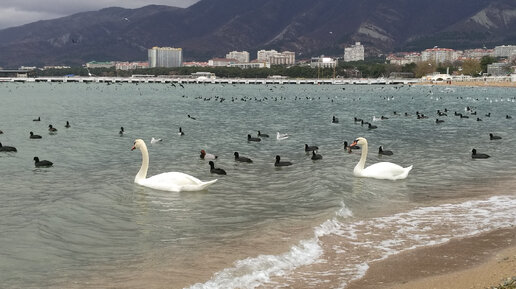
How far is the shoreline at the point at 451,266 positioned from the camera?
8.29 m

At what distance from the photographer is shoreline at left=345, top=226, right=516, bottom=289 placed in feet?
27.2

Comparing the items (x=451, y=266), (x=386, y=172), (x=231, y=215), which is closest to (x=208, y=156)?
(x=386, y=172)

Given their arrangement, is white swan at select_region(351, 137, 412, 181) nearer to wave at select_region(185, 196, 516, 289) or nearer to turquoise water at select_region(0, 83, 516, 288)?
turquoise water at select_region(0, 83, 516, 288)

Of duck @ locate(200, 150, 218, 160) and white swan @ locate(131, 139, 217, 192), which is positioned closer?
white swan @ locate(131, 139, 217, 192)

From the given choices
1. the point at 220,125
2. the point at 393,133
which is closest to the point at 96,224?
the point at 393,133

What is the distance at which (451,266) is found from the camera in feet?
30.4

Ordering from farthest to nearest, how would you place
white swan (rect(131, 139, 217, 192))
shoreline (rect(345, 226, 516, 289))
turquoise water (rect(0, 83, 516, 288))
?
white swan (rect(131, 139, 217, 192)) < turquoise water (rect(0, 83, 516, 288)) < shoreline (rect(345, 226, 516, 289))

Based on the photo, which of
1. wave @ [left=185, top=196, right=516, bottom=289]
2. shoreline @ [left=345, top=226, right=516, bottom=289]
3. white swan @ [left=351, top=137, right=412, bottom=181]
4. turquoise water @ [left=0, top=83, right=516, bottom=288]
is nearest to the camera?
shoreline @ [left=345, top=226, right=516, bottom=289]

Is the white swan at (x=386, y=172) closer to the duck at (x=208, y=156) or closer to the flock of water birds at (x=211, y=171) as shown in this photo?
Answer: the flock of water birds at (x=211, y=171)

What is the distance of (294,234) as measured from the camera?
37.1 ft

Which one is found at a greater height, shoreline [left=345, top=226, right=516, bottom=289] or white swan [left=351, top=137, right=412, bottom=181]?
white swan [left=351, top=137, right=412, bottom=181]

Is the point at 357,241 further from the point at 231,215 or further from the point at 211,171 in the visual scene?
the point at 211,171

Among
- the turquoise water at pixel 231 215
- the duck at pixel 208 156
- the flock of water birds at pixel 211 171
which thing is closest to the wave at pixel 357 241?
the turquoise water at pixel 231 215

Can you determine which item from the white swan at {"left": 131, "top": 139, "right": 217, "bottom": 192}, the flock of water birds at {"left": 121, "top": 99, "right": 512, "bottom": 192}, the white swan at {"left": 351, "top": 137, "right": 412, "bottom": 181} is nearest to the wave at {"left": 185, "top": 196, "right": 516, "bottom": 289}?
the white swan at {"left": 351, "top": 137, "right": 412, "bottom": 181}
